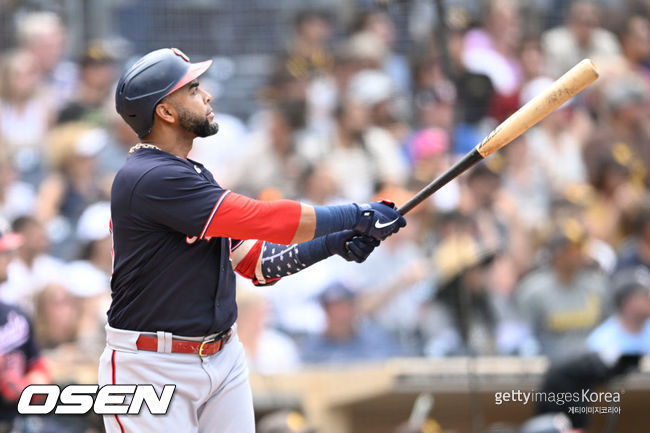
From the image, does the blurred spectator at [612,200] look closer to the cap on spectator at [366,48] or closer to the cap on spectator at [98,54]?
the cap on spectator at [366,48]

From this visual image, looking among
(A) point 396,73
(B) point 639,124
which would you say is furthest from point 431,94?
(B) point 639,124

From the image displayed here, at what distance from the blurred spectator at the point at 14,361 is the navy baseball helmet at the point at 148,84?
2374 millimetres

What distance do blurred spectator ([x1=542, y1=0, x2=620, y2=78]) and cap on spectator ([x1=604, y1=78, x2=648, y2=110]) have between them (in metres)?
0.36

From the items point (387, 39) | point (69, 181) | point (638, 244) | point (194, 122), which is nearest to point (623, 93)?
point (638, 244)

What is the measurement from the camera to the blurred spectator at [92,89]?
8.00 m

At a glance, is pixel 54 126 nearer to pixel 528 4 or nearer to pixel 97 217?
pixel 97 217

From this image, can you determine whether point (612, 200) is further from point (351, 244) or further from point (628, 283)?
point (351, 244)

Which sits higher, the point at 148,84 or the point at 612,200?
the point at 612,200

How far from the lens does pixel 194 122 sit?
366 centimetres

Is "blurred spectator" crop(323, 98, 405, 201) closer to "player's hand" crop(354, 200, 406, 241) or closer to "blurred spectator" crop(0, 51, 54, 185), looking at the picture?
"blurred spectator" crop(0, 51, 54, 185)

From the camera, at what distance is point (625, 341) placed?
231 inches

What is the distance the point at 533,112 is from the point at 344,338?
3.14 m

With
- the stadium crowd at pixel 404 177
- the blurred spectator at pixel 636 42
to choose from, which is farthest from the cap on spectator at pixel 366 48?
the blurred spectator at pixel 636 42

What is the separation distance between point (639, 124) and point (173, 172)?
5444 millimetres
